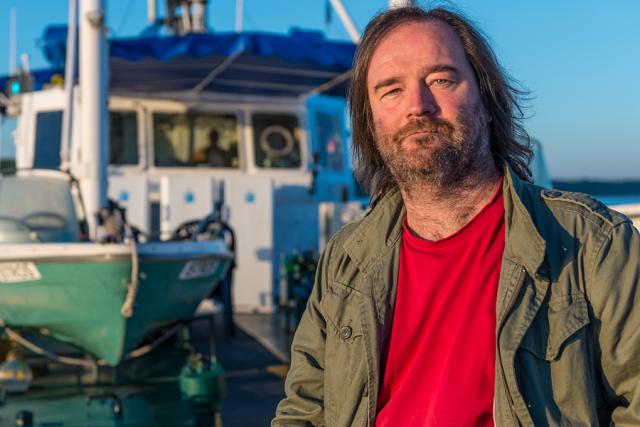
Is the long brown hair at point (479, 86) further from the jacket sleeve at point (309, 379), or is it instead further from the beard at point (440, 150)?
the jacket sleeve at point (309, 379)

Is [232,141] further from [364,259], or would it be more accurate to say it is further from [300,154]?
[364,259]

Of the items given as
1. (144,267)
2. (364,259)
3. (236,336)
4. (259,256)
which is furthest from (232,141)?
(364,259)

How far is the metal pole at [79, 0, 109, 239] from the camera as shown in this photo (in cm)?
855

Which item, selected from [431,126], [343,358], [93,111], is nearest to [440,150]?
[431,126]

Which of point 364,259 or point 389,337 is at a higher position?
point 364,259

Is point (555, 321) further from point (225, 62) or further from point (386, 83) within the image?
point (225, 62)

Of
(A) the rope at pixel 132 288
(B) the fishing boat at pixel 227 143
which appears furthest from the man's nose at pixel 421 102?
(B) the fishing boat at pixel 227 143

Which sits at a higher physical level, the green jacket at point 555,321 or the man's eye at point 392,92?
the man's eye at point 392,92

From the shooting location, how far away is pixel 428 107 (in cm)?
222

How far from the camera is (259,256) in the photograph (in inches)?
476

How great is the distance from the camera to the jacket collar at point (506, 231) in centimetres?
204

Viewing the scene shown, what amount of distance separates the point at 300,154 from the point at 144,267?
6.27 m

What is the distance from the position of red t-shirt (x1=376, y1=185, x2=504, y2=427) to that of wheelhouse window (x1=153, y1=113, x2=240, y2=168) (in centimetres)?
1083

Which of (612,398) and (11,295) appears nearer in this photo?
(612,398)
